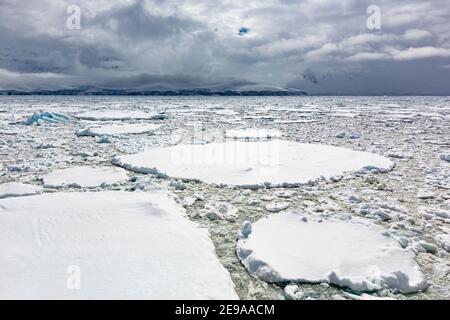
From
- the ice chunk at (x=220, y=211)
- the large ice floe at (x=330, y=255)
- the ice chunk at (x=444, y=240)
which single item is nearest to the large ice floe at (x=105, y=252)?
the ice chunk at (x=220, y=211)

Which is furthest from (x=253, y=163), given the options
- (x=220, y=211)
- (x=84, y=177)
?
(x=84, y=177)

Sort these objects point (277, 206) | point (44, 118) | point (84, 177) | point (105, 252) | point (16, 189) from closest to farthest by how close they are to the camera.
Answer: point (105, 252) < point (277, 206) < point (16, 189) < point (84, 177) < point (44, 118)

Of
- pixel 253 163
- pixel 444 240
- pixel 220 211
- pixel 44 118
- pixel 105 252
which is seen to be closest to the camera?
pixel 105 252

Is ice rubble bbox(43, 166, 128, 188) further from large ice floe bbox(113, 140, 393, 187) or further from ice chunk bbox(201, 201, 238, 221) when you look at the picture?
ice chunk bbox(201, 201, 238, 221)

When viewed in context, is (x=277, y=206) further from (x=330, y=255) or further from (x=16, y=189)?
(x=16, y=189)

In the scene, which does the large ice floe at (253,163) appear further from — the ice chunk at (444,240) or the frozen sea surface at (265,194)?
the ice chunk at (444,240)

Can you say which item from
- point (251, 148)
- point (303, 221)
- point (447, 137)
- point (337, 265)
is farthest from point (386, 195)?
point (447, 137)
